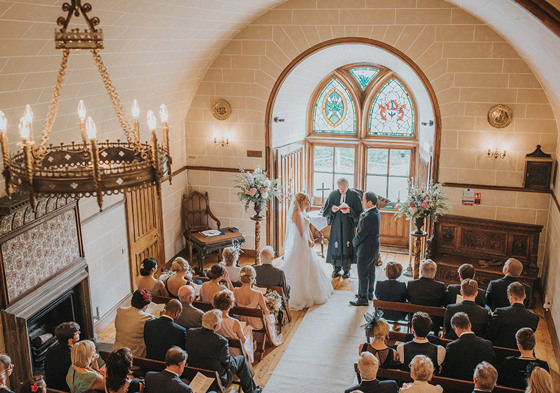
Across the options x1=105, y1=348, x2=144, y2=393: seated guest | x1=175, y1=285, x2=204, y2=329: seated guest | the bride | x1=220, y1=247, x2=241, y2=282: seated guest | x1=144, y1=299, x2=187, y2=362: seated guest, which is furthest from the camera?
the bride

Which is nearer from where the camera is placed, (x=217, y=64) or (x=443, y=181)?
(x=443, y=181)

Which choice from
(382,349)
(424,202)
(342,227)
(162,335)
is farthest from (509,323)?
(342,227)

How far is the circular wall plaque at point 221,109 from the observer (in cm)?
966

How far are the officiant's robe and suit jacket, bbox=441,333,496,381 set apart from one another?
168 inches

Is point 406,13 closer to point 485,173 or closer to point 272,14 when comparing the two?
point 272,14

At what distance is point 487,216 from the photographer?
28.6ft

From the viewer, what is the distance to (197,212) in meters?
10.1

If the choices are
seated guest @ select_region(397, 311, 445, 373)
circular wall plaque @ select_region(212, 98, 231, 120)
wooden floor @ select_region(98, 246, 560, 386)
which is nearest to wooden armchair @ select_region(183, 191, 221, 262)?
circular wall plaque @ select_region(212, 98, 231, 120)

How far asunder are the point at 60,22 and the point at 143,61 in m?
3.61

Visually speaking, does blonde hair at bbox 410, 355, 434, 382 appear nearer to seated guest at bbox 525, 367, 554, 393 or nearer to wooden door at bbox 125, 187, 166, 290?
seated guest at bbox 525, 367, 554, 393

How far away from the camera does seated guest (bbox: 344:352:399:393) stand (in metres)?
4.32

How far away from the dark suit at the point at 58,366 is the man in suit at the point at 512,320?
4083 millimetres

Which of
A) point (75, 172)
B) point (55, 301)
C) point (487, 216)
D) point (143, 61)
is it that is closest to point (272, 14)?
point (143, 61)

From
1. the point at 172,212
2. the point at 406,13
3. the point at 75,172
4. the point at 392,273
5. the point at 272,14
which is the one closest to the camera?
the point at 75,172
